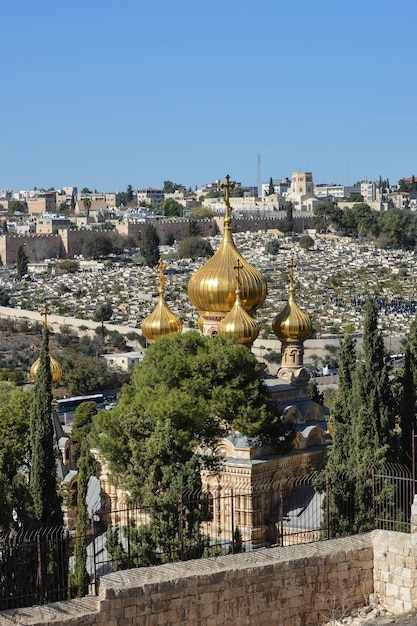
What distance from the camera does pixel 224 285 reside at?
18750mm

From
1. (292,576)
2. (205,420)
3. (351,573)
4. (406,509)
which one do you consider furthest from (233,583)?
(205,420)

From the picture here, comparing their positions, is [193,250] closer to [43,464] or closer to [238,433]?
[238,433]

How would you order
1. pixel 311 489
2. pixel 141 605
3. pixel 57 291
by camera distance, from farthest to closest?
1. pixel 57 291
2. pixel 311 489
3. pixel 141 605

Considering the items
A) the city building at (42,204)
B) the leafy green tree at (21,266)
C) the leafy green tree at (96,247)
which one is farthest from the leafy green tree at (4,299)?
the city building at (42,204)

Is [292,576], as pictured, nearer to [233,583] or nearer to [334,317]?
[233,583]

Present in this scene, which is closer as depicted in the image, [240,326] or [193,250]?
[240,326]

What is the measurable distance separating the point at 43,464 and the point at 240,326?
17.6 feet

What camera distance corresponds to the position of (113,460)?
1470 centimetres

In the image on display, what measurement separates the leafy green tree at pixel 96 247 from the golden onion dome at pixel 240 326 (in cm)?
7908

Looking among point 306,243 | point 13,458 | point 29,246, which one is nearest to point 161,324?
point 13,458

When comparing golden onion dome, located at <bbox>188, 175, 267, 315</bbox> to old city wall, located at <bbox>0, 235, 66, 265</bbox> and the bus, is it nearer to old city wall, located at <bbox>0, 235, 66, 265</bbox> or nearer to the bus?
the bus

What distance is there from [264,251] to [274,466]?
8162cm

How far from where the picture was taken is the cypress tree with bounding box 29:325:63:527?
12.9m

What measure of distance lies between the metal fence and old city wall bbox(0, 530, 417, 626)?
768 millimetres
